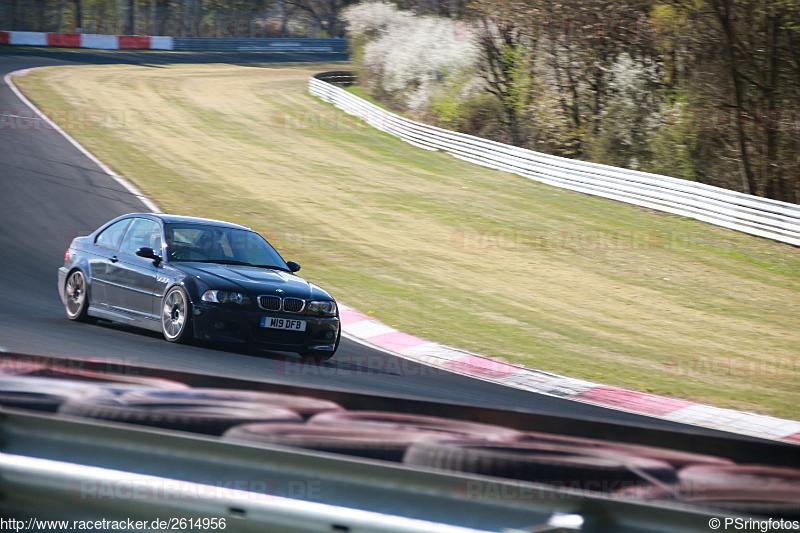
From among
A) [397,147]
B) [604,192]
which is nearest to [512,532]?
[604,192]

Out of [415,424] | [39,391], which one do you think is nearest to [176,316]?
[39,391]

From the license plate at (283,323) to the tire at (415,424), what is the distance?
201 inches

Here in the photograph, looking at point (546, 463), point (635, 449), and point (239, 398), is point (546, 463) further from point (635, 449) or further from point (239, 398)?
point (239, 398)

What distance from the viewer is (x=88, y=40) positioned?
172ft

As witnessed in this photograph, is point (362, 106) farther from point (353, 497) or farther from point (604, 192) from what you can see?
point (353, 497)

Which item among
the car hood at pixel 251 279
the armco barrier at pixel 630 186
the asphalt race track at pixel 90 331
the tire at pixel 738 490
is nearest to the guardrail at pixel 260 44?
the armco barrier at pixel 630 186

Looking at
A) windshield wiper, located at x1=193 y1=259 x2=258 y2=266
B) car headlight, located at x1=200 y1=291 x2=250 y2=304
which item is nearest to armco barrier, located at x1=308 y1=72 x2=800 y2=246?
windshield wiper, located at x1=193 y1=259 x2=258 y2=266

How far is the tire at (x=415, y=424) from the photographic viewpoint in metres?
3.47

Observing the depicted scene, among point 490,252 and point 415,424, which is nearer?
point 415,424

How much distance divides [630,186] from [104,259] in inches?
668

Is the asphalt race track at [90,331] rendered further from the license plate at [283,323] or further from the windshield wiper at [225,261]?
the windshield wiper at [225,261]

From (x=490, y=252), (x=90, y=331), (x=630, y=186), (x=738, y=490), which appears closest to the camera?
(x=738, y=490)

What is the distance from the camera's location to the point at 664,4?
2555 cm

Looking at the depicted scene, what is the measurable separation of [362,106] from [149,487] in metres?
34.7
